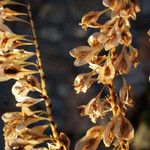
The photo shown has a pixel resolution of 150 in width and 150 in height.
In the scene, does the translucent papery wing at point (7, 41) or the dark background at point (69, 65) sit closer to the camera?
the translucent papery wing at point (7, 41)

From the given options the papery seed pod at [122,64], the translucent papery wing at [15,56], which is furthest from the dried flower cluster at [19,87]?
the papery seed pod at [122,64]

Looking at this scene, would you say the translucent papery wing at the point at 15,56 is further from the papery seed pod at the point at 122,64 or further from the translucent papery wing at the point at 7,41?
the papery seed pod at the point at 122,64

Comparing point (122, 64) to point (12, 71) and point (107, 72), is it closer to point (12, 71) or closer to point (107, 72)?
point (107, 72)

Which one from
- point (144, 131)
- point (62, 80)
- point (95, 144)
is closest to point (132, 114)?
point (144, 131)

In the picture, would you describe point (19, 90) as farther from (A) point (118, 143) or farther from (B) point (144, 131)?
(B) point (144, 131)

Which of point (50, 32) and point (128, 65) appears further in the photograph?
point (50, 32)
